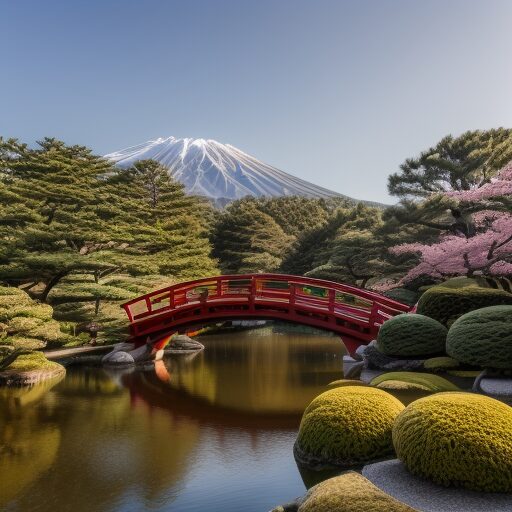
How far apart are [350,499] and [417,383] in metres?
6.38

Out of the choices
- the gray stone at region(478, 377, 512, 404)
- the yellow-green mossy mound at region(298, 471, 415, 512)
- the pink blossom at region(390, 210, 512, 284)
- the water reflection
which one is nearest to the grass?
the water reflection

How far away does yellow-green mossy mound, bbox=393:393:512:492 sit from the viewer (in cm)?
515

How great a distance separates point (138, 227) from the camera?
72.8 ft

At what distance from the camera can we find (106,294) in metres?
18.0

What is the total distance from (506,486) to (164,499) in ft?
14.0

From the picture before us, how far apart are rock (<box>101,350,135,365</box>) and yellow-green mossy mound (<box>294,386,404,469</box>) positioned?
1242 cm

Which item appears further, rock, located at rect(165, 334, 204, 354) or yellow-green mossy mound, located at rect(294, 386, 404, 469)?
rock, located at rect(165, 334, 204, 354)

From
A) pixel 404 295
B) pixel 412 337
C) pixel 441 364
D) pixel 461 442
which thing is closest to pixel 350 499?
pixel 461 442

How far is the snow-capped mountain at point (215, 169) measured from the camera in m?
154

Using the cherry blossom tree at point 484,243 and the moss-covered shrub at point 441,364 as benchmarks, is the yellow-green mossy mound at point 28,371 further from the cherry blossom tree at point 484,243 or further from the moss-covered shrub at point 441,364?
the cherry blossom tree at point 484,243

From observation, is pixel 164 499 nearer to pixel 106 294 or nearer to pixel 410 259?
pixel 106 294

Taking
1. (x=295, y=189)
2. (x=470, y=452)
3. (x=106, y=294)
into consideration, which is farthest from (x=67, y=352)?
(x=295, y=189)

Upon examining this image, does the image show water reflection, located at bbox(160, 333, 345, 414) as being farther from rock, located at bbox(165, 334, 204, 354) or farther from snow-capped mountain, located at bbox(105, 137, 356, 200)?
snow-capped mountain, located at bbox(105, 137, 356, 200)

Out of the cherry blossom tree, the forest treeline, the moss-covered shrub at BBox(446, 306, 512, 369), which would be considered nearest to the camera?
the moss-covered shrub at BBox(446, 306, 512, 369)
